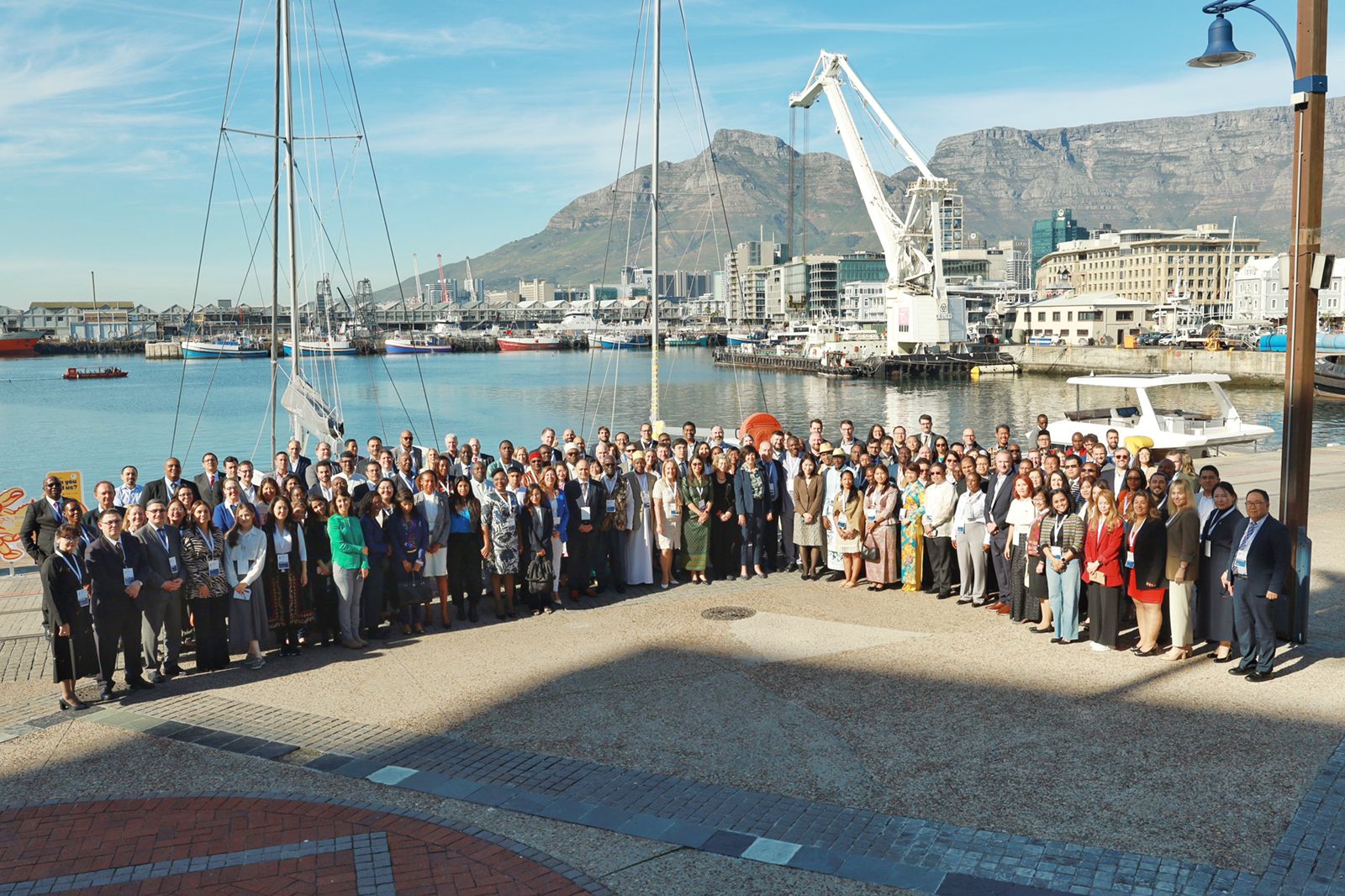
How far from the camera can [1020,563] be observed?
997 cm

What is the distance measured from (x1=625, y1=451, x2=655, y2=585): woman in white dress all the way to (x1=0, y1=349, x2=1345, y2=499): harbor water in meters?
15.8

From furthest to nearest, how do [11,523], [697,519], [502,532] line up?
1. [11,523]
2. [697,519]
3. [502,532]

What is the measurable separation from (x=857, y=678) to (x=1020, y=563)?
2.49 meters

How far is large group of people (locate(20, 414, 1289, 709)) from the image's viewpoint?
8.47m

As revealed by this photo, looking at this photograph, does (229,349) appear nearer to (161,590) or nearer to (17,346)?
(17,346)

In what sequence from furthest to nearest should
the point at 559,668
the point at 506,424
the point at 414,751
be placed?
the point at 506,424 < the point at 559,668 < the point at 414,751

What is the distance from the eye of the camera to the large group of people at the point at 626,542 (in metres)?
8.47

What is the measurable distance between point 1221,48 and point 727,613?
6.80 m

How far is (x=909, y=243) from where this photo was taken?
263 ft

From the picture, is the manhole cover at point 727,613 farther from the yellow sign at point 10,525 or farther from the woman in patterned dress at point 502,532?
the yellow sign at point 10,525

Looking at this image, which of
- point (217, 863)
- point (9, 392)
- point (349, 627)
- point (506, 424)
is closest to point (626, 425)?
point (506, 424)

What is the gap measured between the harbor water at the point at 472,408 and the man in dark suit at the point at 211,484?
641 inches

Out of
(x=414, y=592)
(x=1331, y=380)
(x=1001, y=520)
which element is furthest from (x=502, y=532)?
(x=1331, y=380)

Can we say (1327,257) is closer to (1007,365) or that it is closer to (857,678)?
(857,678)
